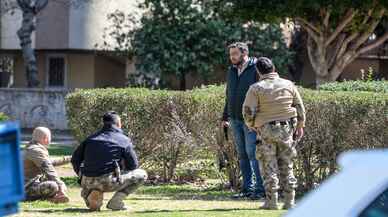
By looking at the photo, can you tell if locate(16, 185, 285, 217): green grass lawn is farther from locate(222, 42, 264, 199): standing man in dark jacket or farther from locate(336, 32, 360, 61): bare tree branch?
locate(336, 32, 360, 61): bare tree branch

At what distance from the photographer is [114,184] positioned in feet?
36.7

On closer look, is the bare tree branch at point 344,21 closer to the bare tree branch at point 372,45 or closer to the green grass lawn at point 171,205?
the bare tree branch at point 372,45

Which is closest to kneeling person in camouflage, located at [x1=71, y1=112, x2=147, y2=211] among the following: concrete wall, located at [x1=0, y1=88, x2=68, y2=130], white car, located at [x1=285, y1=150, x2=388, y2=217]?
white car, located at [x1=285, y1=150, x2=388, y2=217]

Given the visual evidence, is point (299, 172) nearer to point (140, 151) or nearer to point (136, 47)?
point (140, 151)

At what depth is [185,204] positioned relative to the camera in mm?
12180

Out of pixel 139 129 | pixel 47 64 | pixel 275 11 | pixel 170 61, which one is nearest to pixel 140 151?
pixel 139 129

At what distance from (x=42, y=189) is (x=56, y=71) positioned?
21316 millimetres

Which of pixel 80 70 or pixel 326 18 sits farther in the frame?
pixel 80 70

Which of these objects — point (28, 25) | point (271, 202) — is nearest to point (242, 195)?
point (271, 202)

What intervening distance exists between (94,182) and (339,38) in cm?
1743

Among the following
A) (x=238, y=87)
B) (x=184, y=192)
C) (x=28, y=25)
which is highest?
(x=28, y=25)

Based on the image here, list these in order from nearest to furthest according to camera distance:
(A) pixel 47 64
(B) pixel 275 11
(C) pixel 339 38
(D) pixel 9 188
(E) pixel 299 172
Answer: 1. (D) pixel 9 188
2. (E) pixel 299 172
3. (B) pixel 275 11
4. (C) pixel 339 38
5. (A) pixel 47 64

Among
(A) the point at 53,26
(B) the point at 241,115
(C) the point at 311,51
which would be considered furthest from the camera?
(A) the point at 53,26

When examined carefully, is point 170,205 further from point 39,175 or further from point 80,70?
point 80,70
